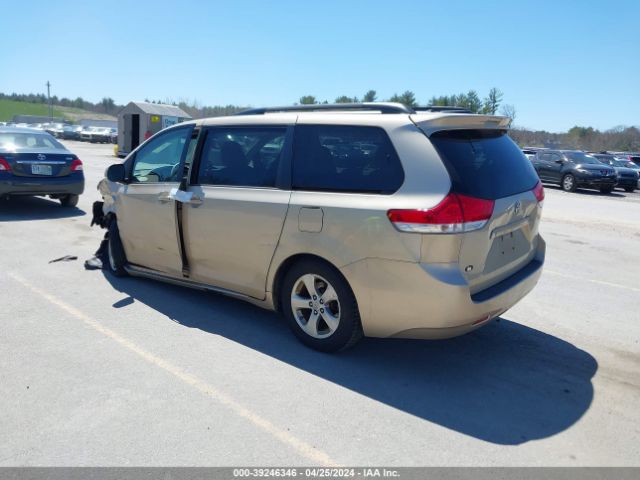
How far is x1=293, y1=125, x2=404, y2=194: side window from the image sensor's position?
3.69m

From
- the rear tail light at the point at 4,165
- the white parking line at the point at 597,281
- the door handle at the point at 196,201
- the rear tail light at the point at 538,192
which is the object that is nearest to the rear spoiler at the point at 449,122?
the rear tail light at the point at 538,192

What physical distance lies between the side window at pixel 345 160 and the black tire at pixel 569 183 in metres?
19.7

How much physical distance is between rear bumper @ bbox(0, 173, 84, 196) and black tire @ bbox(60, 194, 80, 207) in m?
0.41

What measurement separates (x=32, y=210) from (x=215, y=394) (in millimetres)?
8816

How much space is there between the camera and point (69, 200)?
10.9m

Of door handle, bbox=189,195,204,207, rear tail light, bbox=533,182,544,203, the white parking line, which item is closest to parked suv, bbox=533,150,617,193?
the white parking line

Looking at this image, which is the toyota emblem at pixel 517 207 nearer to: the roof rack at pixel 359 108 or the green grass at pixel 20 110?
the roof rack at pixel 359 108

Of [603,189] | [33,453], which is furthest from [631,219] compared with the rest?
[33,453]

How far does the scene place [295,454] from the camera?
2.90 meters

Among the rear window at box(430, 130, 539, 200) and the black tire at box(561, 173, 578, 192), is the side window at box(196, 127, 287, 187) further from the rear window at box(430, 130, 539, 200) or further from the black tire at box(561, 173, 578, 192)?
the black tire at box(561, 173, 578, 192)

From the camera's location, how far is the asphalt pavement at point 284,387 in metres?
2.94

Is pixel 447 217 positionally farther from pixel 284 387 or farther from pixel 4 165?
pixel 4 165

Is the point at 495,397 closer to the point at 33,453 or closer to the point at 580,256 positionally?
the point at 33,453

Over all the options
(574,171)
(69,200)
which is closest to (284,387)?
(69,200)
